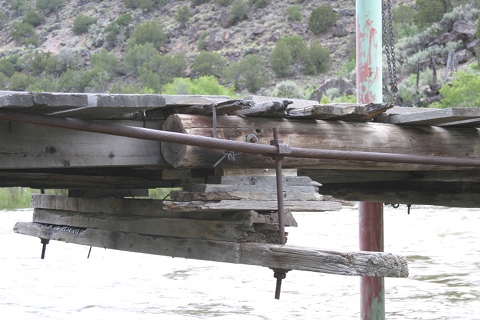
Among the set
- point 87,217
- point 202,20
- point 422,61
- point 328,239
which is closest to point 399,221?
point 328,239

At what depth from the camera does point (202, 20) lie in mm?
47375

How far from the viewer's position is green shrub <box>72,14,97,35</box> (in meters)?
49.8

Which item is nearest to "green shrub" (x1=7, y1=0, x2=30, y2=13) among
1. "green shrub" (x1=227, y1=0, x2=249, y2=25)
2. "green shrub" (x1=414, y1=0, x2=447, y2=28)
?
"green shrub" (x1=227, y1=0, x2=249, y2=25)

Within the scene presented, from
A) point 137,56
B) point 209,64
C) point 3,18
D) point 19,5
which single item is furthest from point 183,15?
point 3,18

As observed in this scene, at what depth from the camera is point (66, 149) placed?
2.65 meters

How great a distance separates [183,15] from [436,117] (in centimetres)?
4507

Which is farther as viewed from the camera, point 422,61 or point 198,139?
point 422,61

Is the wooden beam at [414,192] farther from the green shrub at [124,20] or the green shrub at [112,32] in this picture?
the green shrub at [124,20]

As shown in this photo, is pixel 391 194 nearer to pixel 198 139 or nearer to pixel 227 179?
pixel 227 179

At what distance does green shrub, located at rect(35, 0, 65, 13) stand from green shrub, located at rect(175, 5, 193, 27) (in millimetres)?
10482

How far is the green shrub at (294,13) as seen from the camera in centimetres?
4350

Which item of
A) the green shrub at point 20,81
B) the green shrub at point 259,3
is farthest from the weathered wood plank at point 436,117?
the green shrub at point 259,3

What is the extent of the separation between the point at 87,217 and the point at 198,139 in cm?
159

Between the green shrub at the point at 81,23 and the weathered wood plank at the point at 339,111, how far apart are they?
4863cm
